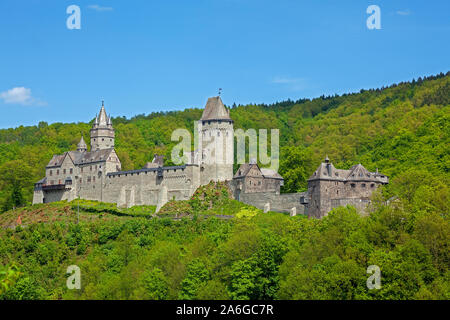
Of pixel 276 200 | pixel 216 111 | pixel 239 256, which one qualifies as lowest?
pixel 239 256

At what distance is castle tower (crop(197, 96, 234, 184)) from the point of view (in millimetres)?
64525

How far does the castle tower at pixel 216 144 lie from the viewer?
6453 cm

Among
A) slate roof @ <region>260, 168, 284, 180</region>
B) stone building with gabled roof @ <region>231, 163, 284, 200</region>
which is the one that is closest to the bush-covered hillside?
stone building with gabled roof @ <region>231, 163, 284, 200</region>

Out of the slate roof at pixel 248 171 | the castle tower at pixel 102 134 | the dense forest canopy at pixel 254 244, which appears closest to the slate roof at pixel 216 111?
the slate roof at pixel 248 171

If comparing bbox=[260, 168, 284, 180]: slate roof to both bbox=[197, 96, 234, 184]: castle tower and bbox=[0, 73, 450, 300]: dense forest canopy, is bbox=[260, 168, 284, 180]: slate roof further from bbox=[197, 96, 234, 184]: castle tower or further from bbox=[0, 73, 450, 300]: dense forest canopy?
bbox=[197, 96, 234, 184]: castle tower

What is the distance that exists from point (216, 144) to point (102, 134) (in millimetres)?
16477

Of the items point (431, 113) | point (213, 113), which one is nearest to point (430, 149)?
point (431, 113)

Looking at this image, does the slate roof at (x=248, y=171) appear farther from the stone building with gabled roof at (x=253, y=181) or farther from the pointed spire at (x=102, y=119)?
the pointed spire at (x=102, y=119)

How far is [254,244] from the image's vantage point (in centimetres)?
4625

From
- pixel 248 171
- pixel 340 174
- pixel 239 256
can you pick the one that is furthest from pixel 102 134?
pixel 239 256

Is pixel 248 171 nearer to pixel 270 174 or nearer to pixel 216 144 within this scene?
pixel 270 174
